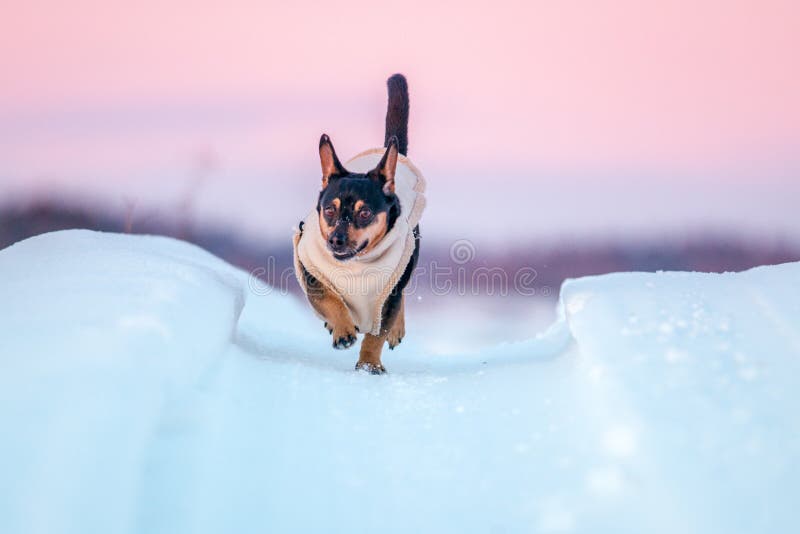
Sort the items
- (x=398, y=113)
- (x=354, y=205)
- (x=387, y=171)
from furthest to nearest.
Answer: (x=398, y=113)
(x=387, y=171)
(x=354, y=205)

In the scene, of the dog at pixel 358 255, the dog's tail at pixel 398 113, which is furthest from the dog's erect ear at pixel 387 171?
the dog's tail at pixel 398 113

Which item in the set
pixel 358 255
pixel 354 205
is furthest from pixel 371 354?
pixel 354 205

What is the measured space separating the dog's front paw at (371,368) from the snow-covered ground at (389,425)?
1.51 feet

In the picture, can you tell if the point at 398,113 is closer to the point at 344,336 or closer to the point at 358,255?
the point at 358,255

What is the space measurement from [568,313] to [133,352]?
95.2 inches

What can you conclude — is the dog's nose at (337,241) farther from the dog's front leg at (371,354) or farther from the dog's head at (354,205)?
the dog's front leg at (371,354)

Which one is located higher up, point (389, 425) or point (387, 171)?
point (387, 171)

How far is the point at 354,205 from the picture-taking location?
4.96 metres

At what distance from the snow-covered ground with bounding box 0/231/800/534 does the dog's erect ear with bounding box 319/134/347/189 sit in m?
1.19

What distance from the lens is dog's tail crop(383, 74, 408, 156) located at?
6434 mm

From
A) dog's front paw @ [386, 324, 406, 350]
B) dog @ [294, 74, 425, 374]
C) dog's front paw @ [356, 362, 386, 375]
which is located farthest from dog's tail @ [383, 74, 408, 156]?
dog's front paw @ [356, 362, 386, 375]

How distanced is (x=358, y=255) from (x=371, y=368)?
0.67 m

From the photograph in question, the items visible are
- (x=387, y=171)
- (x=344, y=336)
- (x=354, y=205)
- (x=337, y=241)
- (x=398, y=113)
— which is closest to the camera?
(x=337, y=241)

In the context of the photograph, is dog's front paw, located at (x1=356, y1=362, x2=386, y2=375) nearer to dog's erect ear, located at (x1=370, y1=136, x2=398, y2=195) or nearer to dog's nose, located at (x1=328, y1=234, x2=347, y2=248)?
dog's nose, located at (x1=328, y1=234, x2=347, y2=248)
